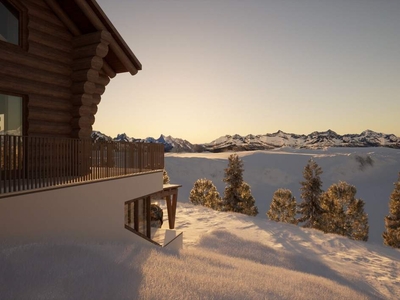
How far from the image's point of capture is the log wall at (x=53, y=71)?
31.3ft

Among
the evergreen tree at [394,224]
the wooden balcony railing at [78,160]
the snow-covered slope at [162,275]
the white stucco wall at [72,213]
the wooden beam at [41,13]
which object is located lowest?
the evergreen tree at [394,224]

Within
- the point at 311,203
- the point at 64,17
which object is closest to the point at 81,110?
the point at 64,17

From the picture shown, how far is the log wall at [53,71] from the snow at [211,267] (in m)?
5.12

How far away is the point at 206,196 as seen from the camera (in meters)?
35.8

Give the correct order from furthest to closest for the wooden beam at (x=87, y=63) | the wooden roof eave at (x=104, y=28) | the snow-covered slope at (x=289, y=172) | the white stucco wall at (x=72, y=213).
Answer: the snow-covered slope at (x=289, y=172), the wooden beam at (x=87, y=63), the wooden roof eave at (x=104, y=28), the white stucco wall at (x=72, y=213)

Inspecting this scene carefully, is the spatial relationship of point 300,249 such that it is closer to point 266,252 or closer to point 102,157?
point 266,252

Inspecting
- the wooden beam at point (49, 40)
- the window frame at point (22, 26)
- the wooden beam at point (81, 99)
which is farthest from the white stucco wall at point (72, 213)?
the wooden beam at point (49, 40)

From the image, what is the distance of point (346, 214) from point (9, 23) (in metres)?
31.6

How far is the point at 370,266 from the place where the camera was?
14.6 meters

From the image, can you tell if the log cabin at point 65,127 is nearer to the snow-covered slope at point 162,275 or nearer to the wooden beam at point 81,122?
the wooden beam at point 81,122

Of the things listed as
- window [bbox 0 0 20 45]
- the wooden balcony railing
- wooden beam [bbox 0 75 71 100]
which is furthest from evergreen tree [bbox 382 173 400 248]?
window [bbox 0 0 20 45]

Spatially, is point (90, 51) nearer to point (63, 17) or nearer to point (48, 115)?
point (63, 17)

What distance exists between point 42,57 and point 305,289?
11.8m

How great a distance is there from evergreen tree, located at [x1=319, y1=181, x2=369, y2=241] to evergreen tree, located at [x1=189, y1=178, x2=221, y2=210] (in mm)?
12688
